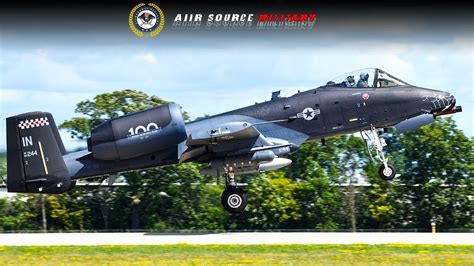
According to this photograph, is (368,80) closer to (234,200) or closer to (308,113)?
(308,113)

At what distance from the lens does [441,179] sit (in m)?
51.1

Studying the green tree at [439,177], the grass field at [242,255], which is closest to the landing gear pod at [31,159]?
the grass field at [242,255]

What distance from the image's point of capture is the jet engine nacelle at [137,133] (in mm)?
32094

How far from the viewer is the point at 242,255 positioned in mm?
26203

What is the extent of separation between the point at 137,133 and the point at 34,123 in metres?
3.81

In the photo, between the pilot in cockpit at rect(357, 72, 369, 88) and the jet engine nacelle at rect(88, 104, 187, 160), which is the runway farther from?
the pilot in cockpit at rect(357, 72, 369, 88)

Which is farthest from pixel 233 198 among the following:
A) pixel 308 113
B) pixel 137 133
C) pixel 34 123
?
pixel 34 123

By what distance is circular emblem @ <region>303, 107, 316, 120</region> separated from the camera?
3309cm

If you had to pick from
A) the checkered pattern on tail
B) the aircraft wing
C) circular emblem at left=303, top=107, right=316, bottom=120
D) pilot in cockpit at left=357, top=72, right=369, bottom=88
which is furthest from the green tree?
the checkered pattern on tail

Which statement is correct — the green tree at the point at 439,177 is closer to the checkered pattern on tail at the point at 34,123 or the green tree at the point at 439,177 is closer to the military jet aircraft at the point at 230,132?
the military jet aircraft at the point at 230,132

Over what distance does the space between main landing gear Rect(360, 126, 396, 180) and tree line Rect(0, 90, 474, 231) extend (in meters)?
15.5

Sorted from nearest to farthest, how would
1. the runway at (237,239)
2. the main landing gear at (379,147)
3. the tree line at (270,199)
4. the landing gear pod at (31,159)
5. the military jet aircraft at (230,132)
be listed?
the runway at (237,239) → the military jet aircraft at (230,132) → the landing gear pod at (31,159) → the main landing gear at (379,147) → the tree line at (270,199)

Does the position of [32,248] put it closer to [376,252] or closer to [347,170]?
[376,252]

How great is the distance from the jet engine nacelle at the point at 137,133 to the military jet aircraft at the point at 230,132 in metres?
0.03
